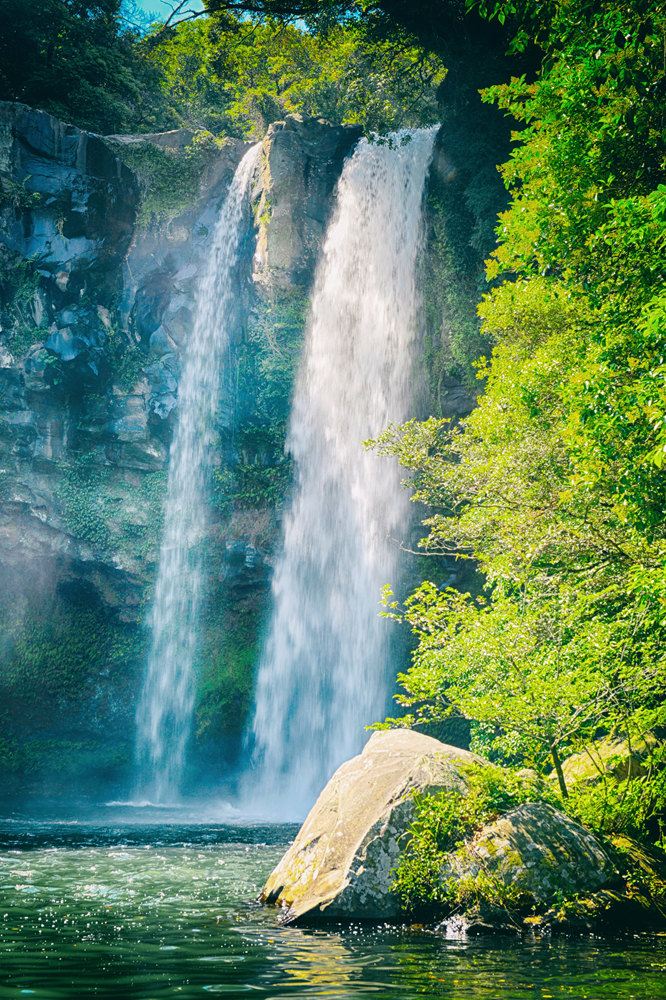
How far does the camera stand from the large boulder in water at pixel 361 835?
660 cm

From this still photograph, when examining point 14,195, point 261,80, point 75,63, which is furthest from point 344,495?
point 261,80

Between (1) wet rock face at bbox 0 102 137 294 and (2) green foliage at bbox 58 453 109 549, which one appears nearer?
(1) wet rock face at bbox 0 102 137 294

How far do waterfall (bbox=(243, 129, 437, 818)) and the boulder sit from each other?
1433 centimetres

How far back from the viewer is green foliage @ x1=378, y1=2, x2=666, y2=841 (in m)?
6.25

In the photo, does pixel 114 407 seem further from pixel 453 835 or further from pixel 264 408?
pixel 453 835

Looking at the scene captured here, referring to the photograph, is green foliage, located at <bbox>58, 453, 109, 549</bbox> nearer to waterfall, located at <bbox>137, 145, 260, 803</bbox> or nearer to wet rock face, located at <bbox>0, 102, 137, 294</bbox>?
waterfall, located at <bbox>137, 145, 260, 803</bbox>

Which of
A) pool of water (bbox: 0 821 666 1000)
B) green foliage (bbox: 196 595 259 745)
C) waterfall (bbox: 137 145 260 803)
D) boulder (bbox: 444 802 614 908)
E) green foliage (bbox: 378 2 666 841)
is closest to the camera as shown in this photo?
pool of water (bbox: 0 821 666 1000)

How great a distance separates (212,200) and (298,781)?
59.1ft

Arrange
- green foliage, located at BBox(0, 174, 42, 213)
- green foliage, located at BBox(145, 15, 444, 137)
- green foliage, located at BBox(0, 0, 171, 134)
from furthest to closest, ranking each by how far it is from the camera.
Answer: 1. green foliage, located at BBox(145, 15, 444, 137)
2. green foliage, located at BBox(0, 0, 171, 134)
3. green foliage, located at BBox(0, 174, 42, 213)

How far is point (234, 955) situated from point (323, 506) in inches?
727

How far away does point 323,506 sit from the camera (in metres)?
23.5

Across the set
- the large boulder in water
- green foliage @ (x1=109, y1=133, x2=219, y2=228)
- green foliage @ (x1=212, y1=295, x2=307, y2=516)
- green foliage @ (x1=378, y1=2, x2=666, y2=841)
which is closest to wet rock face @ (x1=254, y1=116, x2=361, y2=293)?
green foliage @ (x1=212, y1=295, x2=307, y2=516)

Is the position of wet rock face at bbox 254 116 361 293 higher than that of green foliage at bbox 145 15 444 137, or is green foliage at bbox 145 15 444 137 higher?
green foliage at bbox 145 15 444 137

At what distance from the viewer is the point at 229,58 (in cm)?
2998
